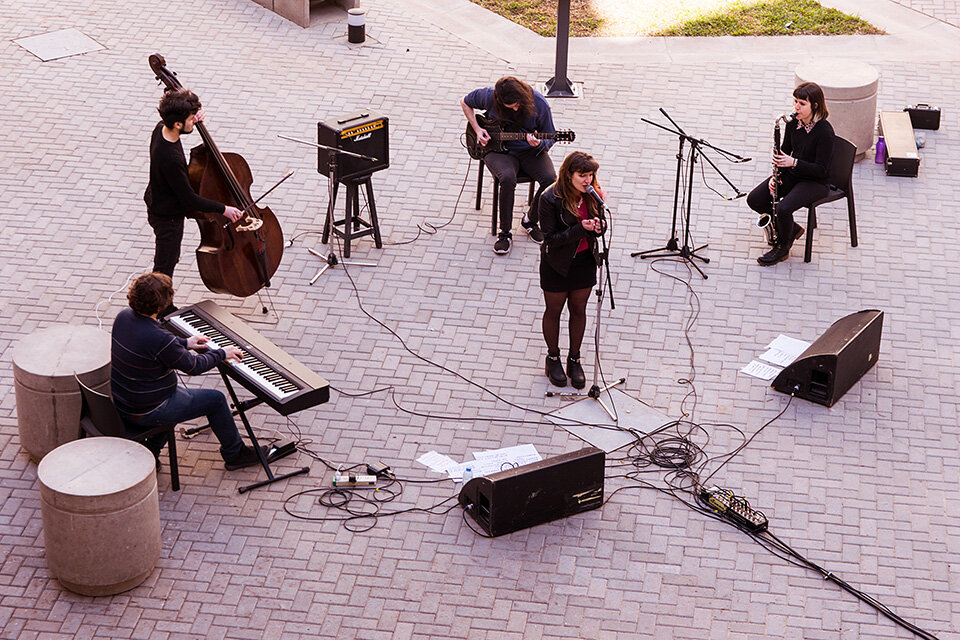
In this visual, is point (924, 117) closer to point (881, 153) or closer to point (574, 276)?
point (881, 153)

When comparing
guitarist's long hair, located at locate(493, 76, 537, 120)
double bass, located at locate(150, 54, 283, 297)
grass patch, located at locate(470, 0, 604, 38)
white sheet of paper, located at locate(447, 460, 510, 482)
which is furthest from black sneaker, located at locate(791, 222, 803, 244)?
grass patch, located at locate(470, 0, 604, 38)

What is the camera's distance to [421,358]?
9672 mm

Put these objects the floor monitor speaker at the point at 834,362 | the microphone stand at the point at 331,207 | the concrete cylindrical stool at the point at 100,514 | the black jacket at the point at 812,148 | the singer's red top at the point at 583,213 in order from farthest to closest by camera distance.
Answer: the black jacket at the point at 812,148 → the microphone stand at the point at 331,207 → the floor monitor speaker at the point at 834,362 → the singer's red top at the point at 583,213 → the concrete cylindrical stool at the point at 100,514

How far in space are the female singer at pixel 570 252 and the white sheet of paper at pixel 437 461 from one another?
1.19 meters

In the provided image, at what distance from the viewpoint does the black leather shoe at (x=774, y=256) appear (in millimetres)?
10852

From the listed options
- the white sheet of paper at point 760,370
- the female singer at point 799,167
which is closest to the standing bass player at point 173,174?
the white sheet of paper at point 760,370

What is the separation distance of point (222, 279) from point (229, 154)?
3.14 ft

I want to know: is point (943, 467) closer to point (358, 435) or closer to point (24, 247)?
point (358, 435)

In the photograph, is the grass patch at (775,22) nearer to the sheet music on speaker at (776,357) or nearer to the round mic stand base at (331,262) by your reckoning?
the round mic stand base at (331,262)

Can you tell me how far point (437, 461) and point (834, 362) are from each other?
2914 millimetres

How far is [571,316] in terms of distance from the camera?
9352mm

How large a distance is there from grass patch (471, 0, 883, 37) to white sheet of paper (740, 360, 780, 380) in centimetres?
649

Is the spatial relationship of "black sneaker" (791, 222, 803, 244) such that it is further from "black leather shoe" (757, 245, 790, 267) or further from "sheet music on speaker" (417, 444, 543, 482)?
"sheet music on speaker" (417, 444, 543, 482)

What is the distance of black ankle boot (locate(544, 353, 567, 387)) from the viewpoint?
940 centimetres
